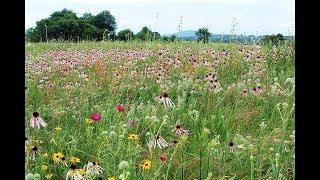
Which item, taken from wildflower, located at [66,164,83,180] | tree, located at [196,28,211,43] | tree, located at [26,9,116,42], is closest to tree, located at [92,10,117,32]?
tree, located at [26,9,116,42]

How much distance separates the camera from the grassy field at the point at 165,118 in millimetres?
2498

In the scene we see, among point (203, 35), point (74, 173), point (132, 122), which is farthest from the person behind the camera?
point (203, 35)

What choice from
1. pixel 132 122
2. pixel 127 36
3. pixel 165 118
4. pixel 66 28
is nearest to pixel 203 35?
pixel 127 36

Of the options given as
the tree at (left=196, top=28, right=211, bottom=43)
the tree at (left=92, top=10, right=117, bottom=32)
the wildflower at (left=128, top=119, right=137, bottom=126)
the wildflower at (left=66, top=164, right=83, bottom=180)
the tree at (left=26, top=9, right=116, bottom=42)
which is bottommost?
the wildflower at (left=66, top=164, right=83, bottom=180)

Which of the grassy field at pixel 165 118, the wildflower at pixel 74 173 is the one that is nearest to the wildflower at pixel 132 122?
the grassy field at pixel 165 118

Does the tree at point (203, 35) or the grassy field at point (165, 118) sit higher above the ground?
the tree at point (203, 35)

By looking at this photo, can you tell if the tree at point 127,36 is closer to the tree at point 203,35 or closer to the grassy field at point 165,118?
the tree at point 203,35

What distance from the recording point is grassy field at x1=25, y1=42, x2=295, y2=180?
8.20 ft

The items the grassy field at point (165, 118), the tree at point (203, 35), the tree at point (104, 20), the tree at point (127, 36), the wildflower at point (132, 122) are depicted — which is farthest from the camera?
the tree at point (104, 20)

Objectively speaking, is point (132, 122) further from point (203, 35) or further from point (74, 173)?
point (203, 35)

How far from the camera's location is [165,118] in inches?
107

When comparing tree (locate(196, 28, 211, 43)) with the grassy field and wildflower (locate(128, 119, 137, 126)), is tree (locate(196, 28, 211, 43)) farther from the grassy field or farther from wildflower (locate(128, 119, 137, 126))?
wildflower (locate(128, 119, 137, 126))

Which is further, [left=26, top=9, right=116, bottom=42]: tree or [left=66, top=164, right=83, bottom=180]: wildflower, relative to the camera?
[left=26, top=9, right=116, bottom=42]: tree
